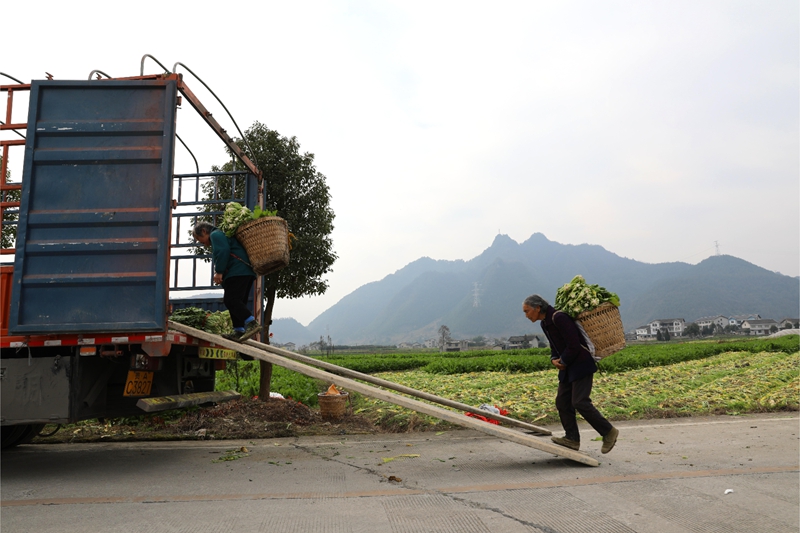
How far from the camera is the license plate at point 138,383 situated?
5.72 metres

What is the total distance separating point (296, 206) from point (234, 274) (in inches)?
222

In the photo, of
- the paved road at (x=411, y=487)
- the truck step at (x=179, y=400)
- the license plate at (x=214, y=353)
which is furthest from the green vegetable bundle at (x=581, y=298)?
the truck step at (x=179, y=400)

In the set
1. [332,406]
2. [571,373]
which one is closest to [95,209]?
[332,406]

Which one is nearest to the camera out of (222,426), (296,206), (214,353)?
(214,353)

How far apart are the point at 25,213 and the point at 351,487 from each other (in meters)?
4.10

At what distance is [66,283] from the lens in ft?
17.2

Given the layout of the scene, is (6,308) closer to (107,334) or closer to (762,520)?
(107,334)

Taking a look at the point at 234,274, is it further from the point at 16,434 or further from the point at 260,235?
the point at 16,434

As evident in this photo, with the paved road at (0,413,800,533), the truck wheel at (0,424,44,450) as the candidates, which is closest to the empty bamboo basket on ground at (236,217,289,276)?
the paved road at (0,413,800,533)

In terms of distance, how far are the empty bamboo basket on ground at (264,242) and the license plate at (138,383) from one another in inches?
66.6

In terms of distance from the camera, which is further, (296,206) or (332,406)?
(296,206)

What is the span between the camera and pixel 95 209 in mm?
5359

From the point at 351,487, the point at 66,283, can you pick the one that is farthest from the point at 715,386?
the point at 66,283

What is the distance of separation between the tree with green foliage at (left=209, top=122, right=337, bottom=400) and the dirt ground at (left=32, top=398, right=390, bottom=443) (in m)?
2.68
